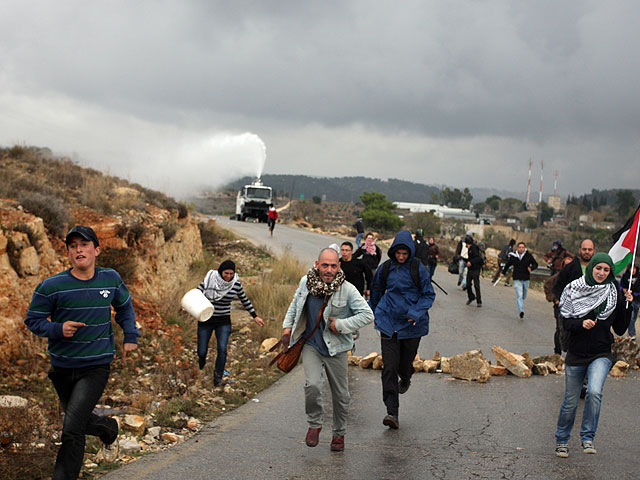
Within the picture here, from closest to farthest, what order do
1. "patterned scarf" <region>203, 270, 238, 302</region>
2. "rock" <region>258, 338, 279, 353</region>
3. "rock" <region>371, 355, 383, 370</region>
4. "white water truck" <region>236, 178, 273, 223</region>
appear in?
"patterned scarf" <region>203, 270, 238, 302</region>, "rock" <region>371, 355, 383, 370</region>, "rock" <region>258, 338, 279, 353</region>, "white water truck" <region>236, 178, 273, 223</region>

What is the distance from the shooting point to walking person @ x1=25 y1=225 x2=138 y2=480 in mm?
4344

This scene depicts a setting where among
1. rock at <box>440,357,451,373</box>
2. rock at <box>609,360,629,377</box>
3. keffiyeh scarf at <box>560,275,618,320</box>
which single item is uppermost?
keffiyeh scarf at <box>560,275,618,320</box>

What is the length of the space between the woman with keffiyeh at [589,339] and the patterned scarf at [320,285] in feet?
7.33

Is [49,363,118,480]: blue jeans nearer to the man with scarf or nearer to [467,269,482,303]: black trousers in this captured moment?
the man with scarf

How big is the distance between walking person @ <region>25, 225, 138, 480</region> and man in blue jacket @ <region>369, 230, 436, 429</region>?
3089mm

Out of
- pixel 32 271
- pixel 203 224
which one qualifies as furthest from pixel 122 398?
pixel 203 224

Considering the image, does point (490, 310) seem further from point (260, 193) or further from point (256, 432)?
point (260, 193)

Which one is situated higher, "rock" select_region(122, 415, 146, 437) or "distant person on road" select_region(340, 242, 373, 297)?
"distant person on road" select_region(340, 242, 373, 297)

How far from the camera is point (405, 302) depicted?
6785mm

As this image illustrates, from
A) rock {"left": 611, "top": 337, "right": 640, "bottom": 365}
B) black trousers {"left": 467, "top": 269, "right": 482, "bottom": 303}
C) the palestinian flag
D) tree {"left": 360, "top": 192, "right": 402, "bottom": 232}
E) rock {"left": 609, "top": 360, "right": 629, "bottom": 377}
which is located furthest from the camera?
tree {"left": 360, "top": 192, "right": 402, "bottom": 232}

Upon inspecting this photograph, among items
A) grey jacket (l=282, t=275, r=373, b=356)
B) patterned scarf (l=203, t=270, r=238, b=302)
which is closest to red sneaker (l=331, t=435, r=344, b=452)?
grey jacket (l=282, t=275, r=373, b=356)

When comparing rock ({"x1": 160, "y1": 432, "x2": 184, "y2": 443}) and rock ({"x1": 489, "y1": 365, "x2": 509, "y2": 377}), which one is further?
rock ({"x1": 489, "y1": 365, "x2": 509, "y2": 377})

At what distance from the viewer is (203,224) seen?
28.5m

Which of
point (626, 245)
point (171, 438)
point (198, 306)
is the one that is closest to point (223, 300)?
point (198, 306)
